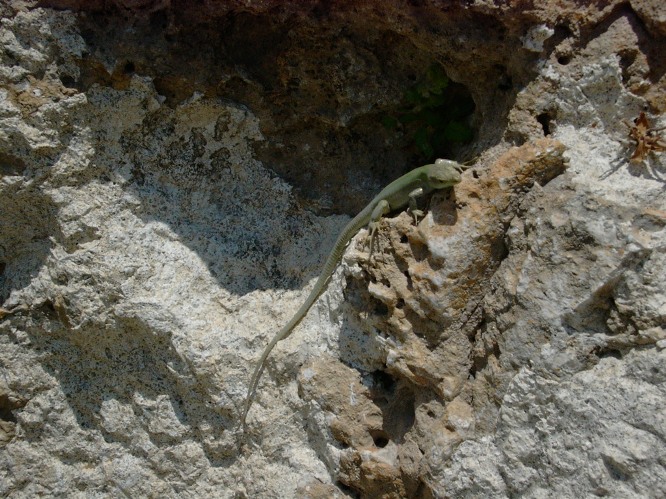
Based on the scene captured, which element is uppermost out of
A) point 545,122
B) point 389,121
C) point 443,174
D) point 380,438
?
point 545,122

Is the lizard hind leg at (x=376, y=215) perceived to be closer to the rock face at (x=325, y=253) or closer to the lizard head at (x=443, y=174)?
the rock face at (x=325, y=253)

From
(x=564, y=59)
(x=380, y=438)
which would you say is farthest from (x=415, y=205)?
(x=380, y=438)

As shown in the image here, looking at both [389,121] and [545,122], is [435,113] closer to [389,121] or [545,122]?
[389,121]

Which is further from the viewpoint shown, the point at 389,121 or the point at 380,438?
the point at 389,121

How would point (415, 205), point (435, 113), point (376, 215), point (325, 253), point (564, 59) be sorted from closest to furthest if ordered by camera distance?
point (564, 59) < point (415, 205) < point (376, 215) < point (435, 113) < point (325, 253)

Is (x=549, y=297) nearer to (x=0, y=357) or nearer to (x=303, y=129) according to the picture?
(x=303, y=129)
